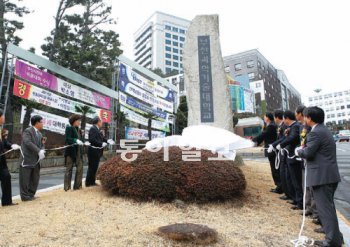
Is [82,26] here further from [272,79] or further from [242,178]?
[272,79]

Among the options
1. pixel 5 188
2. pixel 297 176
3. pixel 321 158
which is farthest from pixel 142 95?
pixel 321 158

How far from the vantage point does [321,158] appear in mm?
3697

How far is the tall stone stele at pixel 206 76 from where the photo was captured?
376 inches

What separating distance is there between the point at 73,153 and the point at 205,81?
16.6 ft

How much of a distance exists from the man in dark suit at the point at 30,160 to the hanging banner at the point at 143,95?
1098cm

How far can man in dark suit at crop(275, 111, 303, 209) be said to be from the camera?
508 cm

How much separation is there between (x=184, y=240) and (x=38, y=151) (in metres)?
3.47

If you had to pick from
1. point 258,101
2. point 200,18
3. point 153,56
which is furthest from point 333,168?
point 153,56

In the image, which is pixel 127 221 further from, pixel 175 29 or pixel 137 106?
pixel 175 29

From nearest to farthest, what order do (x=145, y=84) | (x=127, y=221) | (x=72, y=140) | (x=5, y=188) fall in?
(x=127, y=221) → (x=5, y=188) → (x=72, y=140) → (x=145, y=84)

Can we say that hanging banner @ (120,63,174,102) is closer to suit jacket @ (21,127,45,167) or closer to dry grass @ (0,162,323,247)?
suit jacket @ (21,127,45,167)

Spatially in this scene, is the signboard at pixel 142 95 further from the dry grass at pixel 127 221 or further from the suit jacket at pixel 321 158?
the suit jacket at pixel 321 158

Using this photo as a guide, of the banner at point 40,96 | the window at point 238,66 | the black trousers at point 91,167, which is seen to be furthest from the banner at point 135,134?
the window at point 238,66

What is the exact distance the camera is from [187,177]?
16.0 feet
